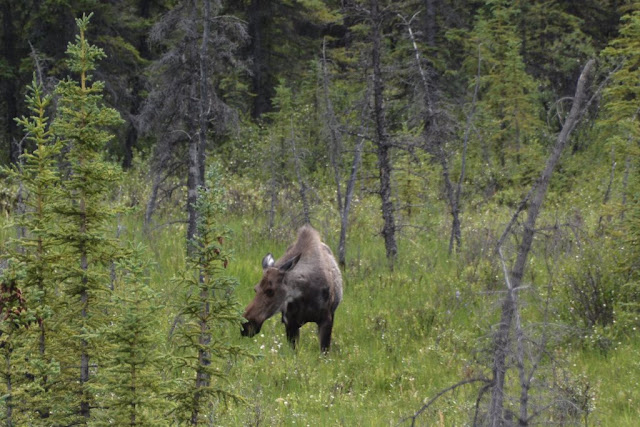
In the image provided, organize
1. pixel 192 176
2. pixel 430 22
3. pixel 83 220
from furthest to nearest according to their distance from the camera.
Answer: pixel 430 22
pixel 192 176
pixel 83 220

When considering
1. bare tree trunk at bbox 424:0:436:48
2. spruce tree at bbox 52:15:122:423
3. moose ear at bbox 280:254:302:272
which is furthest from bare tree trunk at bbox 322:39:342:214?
bare tree trunk at bbox 424:0:436:48

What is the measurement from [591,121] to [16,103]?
23798mm

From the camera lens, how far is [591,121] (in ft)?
99.6

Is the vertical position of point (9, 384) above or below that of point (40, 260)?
below

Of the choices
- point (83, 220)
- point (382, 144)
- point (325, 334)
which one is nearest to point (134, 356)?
point (83, 220)

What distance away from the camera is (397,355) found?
9.73 metres

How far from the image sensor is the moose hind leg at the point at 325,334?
9968mm

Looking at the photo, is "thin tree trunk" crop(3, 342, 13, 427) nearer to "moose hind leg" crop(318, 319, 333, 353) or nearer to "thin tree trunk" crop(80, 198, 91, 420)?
"thin tree trunk" crop(80, 198, 91, 420)

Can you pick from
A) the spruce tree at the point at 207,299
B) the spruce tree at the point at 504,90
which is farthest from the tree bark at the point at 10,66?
the spruce tree at the point at 207,299

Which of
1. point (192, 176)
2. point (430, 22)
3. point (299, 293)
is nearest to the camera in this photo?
point (299, 293)

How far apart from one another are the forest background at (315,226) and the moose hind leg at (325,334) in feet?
0.63

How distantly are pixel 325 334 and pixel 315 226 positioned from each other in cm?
701

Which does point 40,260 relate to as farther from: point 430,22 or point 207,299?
point 430,22

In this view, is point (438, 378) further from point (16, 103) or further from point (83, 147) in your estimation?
point (16, 103)
